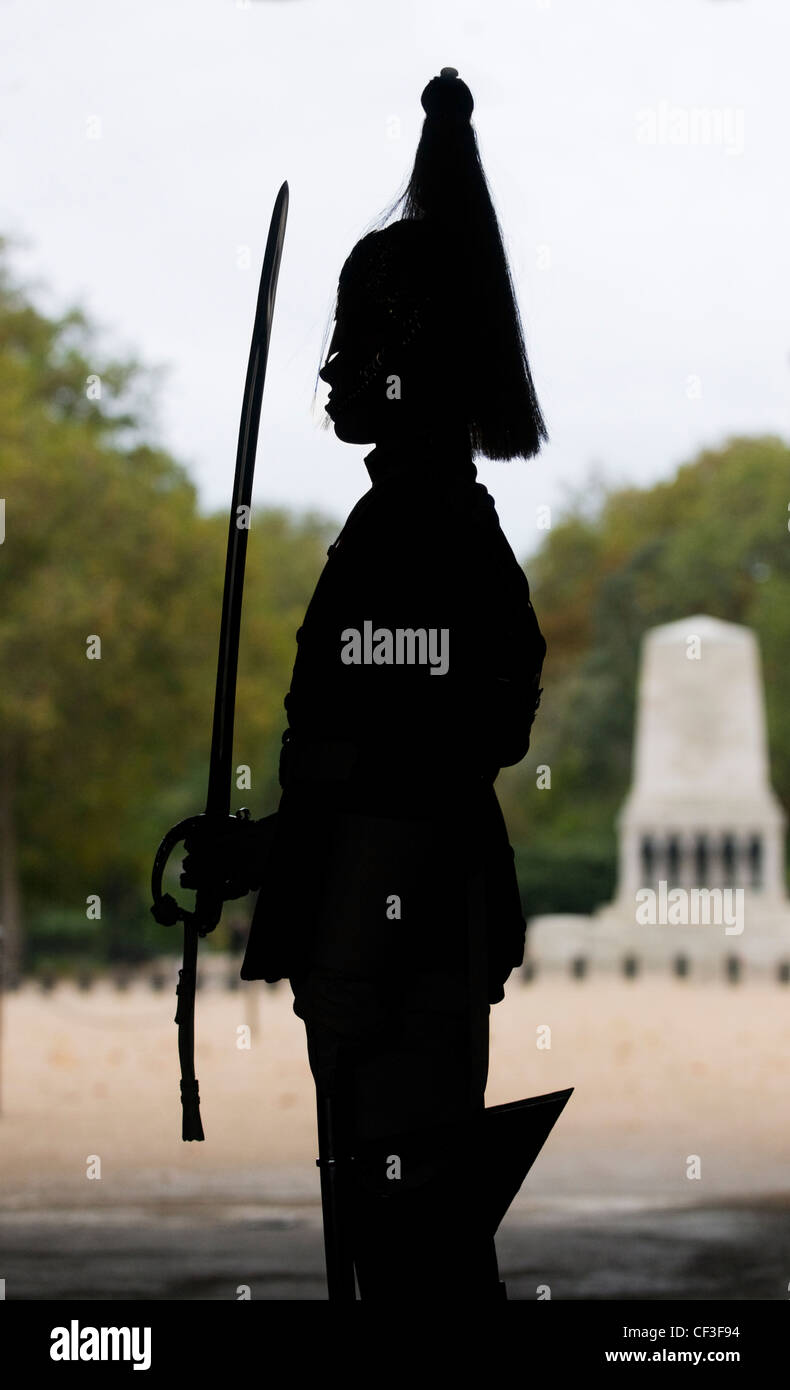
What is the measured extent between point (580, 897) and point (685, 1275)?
91.6ft

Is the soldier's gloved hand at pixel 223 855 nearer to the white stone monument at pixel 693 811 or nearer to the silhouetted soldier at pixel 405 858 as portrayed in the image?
the silhouetted soldier at pixel 405 858

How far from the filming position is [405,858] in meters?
3.19

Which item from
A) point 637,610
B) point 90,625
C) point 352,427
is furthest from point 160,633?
point 352,427

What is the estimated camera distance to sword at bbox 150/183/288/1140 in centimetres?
327

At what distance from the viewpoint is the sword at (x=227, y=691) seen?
327 centimetres

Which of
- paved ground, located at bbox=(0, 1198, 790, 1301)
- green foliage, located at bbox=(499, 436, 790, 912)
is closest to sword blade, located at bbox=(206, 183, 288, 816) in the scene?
paved ground, located at bbox=(0, 1198, 790, 1301)

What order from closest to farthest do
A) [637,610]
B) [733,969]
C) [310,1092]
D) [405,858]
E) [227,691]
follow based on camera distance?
1. [405,858]
2. [227,691]
3. [310,1092]
4. [733,969]
5. [637,610]

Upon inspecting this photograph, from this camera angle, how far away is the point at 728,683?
97.5ft

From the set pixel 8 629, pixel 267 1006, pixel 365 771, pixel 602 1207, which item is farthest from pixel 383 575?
pixel 8 629

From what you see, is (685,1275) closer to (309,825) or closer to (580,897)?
(309,825)

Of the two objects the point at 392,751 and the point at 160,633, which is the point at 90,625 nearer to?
the point at 160,633

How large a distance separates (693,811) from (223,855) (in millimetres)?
26809

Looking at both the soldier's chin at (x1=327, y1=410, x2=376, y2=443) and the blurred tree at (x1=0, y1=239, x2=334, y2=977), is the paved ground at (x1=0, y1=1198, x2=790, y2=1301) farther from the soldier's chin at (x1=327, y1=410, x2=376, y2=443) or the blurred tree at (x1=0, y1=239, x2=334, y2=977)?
the blurred tree at (x1=0, y1=239, x2=334, y2=977)

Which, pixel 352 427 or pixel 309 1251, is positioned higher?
pixel 352 427
